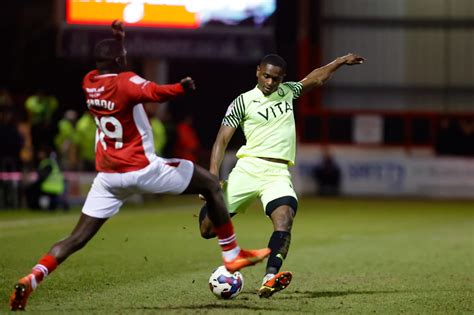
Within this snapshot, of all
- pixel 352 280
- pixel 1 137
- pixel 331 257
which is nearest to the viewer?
pixel 352 280

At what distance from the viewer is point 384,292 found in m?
9.75

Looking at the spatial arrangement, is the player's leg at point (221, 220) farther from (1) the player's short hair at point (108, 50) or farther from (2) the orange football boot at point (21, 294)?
(2) the orange football boot at point (21, 294)

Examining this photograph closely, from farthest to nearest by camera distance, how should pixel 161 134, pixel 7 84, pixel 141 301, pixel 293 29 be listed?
pixel 7 84 < pixel 293 29 < pixel 161 134 < pixel 141 301

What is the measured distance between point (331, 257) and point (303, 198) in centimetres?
1418

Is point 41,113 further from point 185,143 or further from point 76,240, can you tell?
point 76,240

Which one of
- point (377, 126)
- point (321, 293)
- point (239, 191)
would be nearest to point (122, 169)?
point (239, 191)

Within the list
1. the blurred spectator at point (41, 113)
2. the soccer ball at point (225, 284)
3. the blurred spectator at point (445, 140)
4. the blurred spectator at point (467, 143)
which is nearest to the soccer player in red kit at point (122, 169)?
the soccer ball at point (225, 284)

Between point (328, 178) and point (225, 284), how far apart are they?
1948 centimetres

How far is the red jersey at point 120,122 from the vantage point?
27.1 ft

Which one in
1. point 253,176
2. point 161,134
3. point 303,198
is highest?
point 253,176

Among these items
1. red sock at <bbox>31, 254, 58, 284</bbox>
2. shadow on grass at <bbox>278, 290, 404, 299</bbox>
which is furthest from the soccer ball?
red sock at <bbox>31, 254, 58, 284</bbox>

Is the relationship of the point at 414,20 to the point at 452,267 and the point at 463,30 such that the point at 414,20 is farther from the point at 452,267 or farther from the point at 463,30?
the point at 452,267

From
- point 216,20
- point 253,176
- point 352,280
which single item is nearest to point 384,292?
point 352,280

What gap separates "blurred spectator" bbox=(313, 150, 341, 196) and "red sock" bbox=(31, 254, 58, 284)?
20.3m
